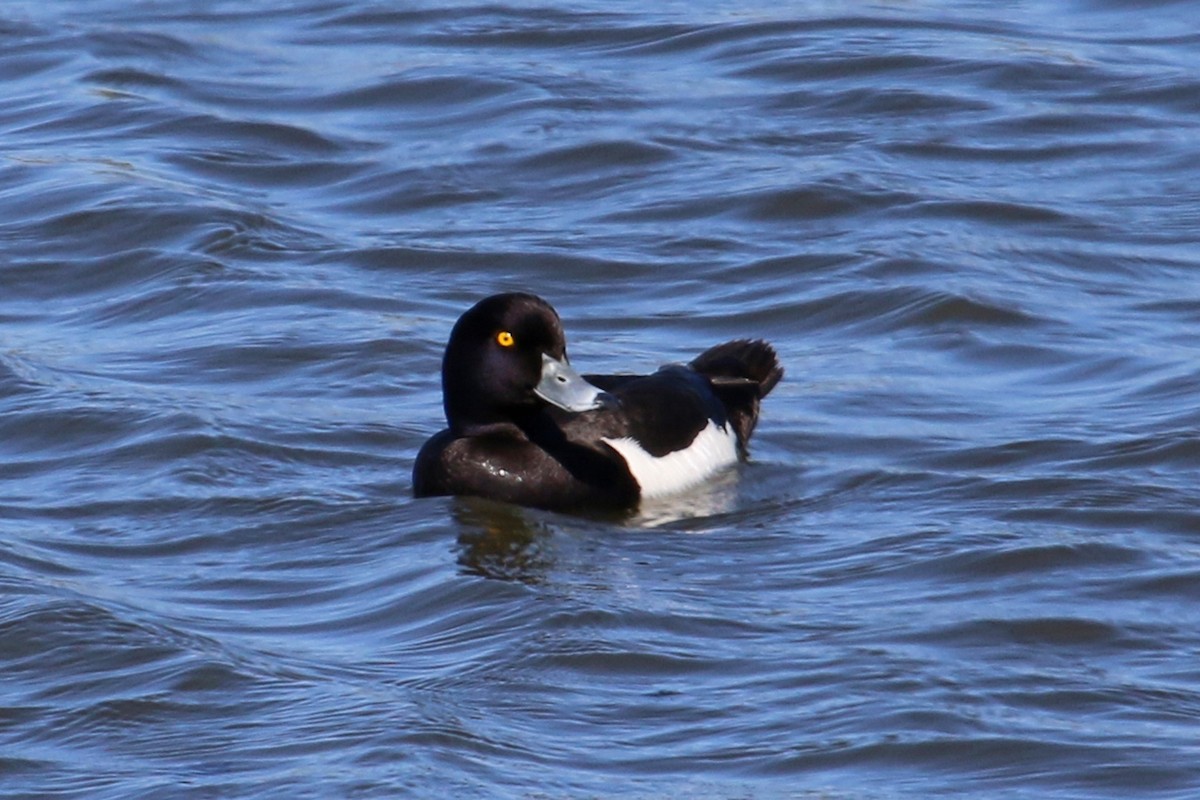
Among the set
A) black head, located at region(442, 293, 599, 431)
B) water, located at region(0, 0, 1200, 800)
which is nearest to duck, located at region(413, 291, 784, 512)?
black head, located at region(442, 293, 599, 431)

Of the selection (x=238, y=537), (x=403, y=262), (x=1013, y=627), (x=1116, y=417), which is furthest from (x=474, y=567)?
(x=403, y=262)

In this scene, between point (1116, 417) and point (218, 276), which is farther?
point (218, 276)

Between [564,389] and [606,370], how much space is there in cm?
165

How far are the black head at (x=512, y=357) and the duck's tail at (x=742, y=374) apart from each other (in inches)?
39.5

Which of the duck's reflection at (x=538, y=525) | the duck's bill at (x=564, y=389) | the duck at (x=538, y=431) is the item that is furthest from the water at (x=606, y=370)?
the duck's bill at (x=564, y=389)

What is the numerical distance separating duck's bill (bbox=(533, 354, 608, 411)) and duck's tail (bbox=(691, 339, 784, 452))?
96cm

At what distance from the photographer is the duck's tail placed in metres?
A: 9.84

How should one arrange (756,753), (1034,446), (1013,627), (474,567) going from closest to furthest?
(756,753)
(1013,627)
(474,567)
(1034,446)

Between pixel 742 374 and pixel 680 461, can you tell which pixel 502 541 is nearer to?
pixel 680 461

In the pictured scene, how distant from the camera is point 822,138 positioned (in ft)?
45.6

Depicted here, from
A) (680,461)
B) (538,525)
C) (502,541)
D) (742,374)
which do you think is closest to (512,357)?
(538,525)

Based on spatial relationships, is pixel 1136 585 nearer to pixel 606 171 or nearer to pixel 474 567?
pixel 474 567

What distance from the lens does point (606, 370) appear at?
1062 centimetres

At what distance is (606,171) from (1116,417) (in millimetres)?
4595
